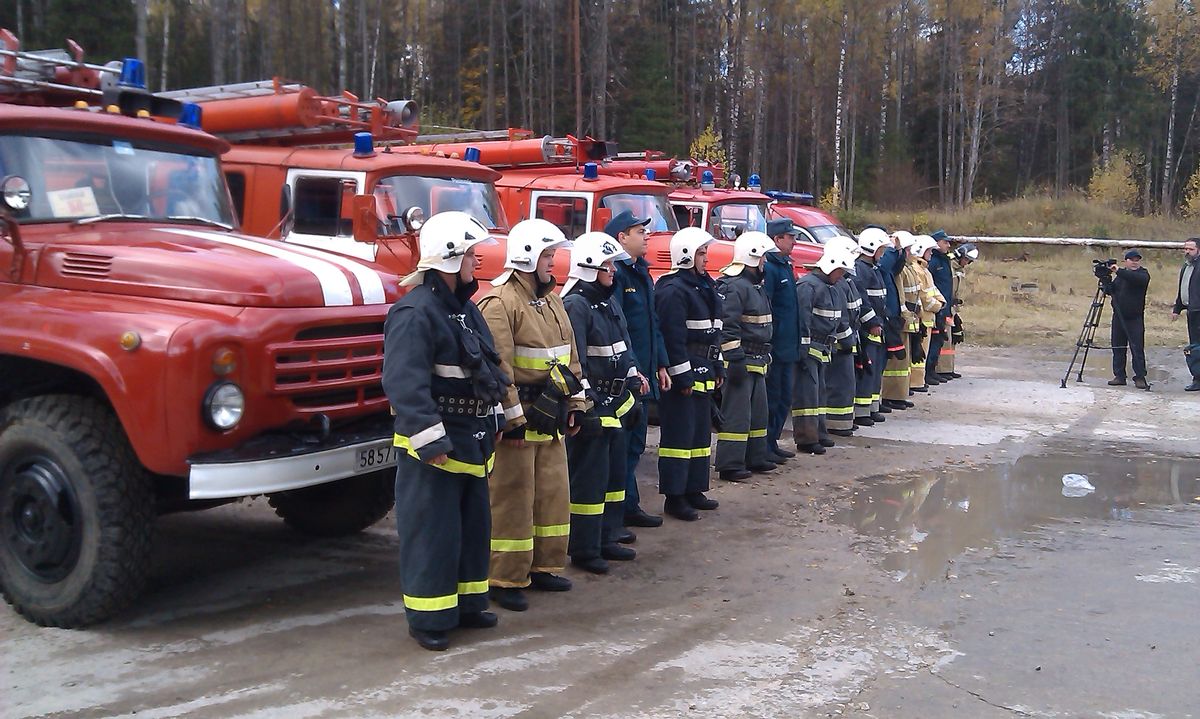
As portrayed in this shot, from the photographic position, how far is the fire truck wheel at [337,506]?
22.7ft

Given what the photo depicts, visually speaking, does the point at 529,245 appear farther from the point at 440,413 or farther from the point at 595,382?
the point at 440,413

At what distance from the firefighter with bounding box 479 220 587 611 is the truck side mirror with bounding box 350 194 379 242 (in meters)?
2.17

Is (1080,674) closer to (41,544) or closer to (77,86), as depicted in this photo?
(41,544)

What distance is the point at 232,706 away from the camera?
14.8ft

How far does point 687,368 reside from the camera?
7699mm

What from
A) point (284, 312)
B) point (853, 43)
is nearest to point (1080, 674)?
point (284, 312)

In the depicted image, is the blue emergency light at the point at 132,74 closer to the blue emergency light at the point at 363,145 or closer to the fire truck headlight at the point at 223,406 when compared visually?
the blue emergency light at the point at 363,145

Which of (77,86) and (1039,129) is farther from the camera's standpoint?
(1039,129)

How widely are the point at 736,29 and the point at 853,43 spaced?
594 cm

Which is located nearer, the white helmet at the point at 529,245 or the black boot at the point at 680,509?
the white helmet at the point at 529,245

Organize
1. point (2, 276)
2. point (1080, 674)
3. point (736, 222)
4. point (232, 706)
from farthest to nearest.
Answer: point (736, 222)
point (2, 276)
point (1080, 674)
point (232, 706)

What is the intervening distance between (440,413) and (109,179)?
2521 mm

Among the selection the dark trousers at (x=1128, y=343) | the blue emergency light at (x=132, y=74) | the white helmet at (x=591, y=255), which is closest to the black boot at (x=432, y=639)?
the white helmet at (x=591, y=255)

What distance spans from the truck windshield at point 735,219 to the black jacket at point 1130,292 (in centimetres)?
515
